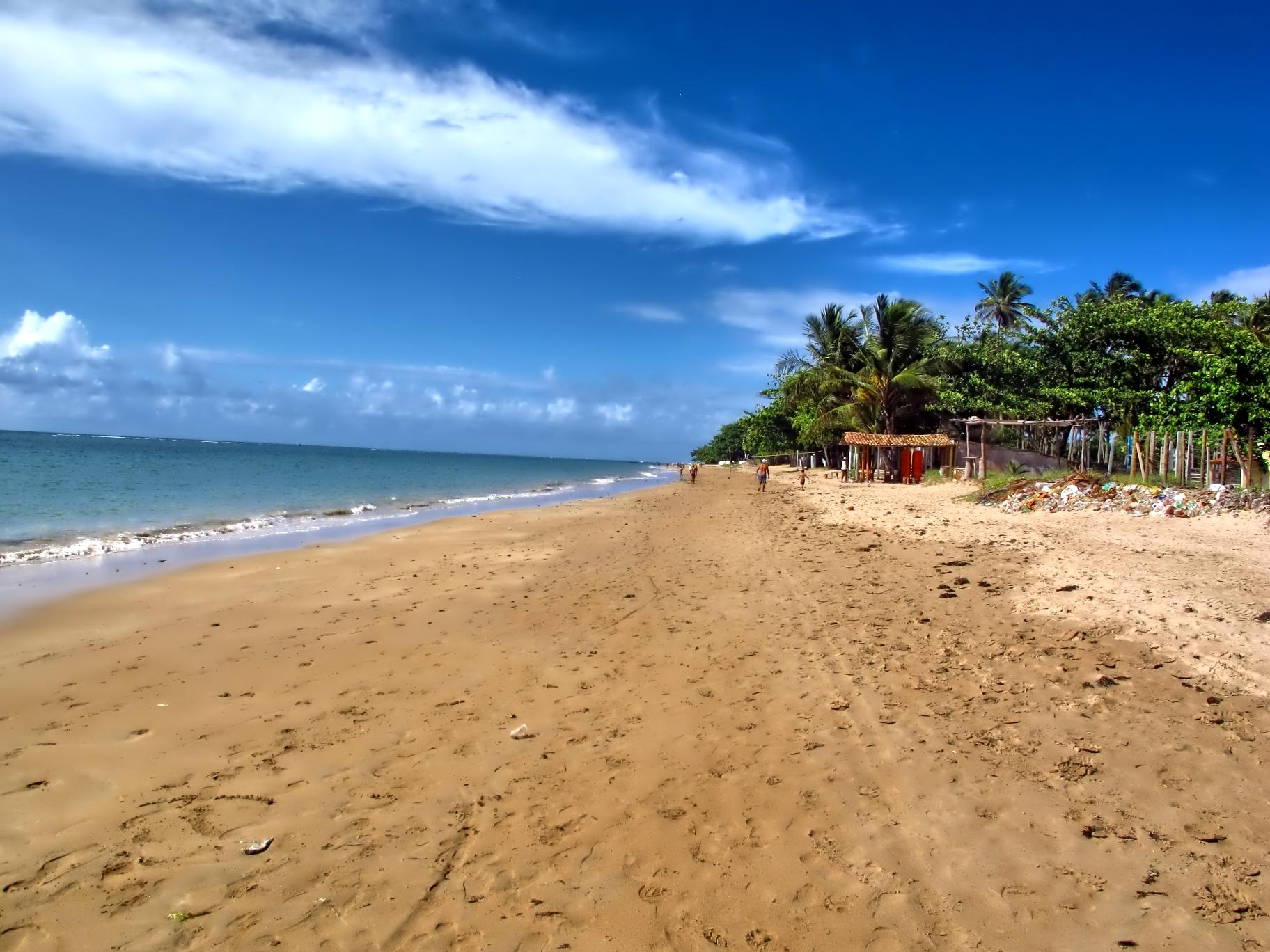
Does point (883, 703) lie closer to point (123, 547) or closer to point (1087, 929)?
point (1087, 929)

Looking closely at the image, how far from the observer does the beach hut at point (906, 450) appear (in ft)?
102

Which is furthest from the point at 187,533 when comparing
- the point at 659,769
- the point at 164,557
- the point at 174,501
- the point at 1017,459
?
the point at 1017,459

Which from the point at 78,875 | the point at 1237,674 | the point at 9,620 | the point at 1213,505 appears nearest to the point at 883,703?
the point at 1237,674

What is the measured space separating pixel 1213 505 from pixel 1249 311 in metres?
27.8

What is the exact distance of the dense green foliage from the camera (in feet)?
64.4

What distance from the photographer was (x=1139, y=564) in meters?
9.21

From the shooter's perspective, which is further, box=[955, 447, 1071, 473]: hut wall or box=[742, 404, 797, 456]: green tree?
box=[742, 404, 797, 456]: green tree

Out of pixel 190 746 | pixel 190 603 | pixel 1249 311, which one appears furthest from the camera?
pixel 1249 311

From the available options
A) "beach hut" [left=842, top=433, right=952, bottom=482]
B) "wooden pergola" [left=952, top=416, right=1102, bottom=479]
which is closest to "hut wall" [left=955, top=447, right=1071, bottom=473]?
"wooden pergola" [left=952, top=416, right=1102, bottom=479]

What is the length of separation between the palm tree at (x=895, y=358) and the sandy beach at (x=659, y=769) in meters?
26.8

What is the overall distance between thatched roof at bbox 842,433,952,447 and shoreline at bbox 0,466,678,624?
1806 cm

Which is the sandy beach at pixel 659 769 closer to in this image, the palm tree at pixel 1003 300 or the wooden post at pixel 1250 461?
the wooden post at pixel 1250 461

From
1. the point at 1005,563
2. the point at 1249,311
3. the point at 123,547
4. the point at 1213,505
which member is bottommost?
the point at 123,547

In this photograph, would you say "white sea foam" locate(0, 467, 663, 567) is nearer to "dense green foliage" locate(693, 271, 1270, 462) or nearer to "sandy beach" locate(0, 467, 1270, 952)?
"sandy beach" locate(0, 467, 1270, 952)
